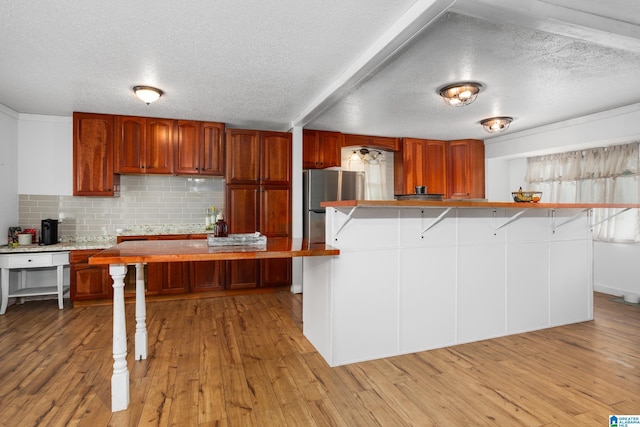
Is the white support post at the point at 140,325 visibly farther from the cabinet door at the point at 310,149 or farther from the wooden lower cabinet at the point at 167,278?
the cabinet door at the point at 310,149

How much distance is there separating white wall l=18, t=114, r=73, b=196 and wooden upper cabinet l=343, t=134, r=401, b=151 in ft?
12.7

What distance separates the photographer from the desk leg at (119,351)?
6.84ft

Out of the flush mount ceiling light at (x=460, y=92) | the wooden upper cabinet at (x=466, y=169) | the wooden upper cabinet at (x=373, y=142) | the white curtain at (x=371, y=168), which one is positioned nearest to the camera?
the flush mount ceiling light at (x=460, y=92)

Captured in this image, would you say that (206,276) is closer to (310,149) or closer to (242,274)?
(242,274)

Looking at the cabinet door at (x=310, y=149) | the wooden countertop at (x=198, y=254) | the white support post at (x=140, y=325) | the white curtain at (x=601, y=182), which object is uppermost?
the cabinet door at (x=310, y=149)

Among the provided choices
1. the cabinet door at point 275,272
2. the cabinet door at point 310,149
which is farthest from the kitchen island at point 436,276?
the cabinet door at point 310,149

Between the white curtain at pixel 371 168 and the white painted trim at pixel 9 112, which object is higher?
the white painted trim at pixel 9 112

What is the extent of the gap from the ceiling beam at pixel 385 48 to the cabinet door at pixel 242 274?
7.65 ft

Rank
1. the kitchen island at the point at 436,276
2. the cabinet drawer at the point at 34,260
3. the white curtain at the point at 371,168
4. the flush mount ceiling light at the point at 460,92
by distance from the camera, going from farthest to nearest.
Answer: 1. the white curtain at the point at 371,168
2. the cabinet drawer at the point at 34,260
3. the flush mount ceiling light at the point at 460,92
4. the kitchen island at the point at 436,276

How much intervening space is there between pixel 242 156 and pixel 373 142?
2.15 meters

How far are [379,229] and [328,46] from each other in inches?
57.6

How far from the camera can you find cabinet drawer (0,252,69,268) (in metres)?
3.92

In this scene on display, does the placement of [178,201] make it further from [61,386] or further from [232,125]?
[61,386]

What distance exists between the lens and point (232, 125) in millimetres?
5203
